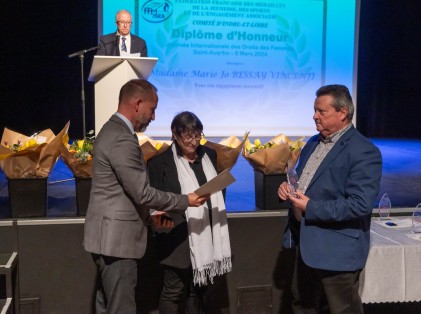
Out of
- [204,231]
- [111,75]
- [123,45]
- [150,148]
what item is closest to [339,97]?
[204,231]

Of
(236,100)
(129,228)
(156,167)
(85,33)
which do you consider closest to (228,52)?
(236,100)

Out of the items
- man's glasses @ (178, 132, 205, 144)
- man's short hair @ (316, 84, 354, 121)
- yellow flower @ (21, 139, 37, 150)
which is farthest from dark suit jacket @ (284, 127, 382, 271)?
yellow flower @ (21, 139, 37, 150)

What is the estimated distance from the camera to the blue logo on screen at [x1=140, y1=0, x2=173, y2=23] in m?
6.11

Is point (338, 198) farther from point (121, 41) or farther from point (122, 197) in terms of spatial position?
point (121, 41)

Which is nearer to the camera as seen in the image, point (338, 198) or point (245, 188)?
point (338, 198)

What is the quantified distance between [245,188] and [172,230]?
1.80 m

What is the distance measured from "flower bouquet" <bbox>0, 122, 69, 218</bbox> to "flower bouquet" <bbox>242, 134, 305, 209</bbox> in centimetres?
114

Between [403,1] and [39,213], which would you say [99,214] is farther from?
[403,1]

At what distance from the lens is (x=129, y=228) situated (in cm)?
222

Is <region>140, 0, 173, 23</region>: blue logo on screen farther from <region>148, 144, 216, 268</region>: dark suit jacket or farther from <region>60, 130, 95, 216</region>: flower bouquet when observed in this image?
<region>148, 144, 216, 268</region>: dark suit jacket

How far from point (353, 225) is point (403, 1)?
7.82m

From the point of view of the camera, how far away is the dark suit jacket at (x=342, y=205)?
85.8 inches

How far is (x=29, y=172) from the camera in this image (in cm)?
307

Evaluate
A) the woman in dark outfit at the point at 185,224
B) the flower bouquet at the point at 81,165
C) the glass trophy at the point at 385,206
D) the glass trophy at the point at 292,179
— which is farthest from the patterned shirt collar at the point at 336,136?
the flower bouquet at the point at 81,165
